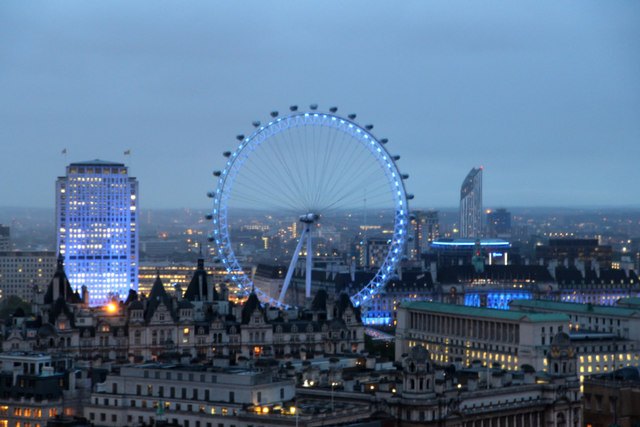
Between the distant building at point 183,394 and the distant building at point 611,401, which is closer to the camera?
the distant building at point 183,394

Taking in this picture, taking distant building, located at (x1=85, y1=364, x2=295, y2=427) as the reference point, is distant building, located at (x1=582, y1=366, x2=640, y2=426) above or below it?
below

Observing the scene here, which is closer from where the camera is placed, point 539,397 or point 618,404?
point 539,397

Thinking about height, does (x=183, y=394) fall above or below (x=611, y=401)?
above

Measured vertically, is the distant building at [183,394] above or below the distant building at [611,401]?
above

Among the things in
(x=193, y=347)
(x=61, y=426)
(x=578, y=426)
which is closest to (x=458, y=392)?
(x=578, y=426)

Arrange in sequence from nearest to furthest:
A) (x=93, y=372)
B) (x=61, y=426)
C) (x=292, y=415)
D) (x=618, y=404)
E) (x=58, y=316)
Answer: (x=61, y=426) → (x=292, y=415) → (x=93, y=372) → (x=618, y=404) → (x=58, y=316)

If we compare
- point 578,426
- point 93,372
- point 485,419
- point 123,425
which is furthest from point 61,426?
point 578,426

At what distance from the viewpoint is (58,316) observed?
641ft

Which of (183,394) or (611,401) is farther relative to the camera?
(611,401)

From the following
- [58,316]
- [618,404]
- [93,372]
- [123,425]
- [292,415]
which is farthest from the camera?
[58,316]

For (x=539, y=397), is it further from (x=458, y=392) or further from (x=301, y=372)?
(x=301, y=372)

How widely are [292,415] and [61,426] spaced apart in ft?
59.9

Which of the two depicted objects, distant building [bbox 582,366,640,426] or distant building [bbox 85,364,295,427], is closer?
distant building [bbox 85,364,295,427]

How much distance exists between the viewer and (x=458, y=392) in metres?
145
